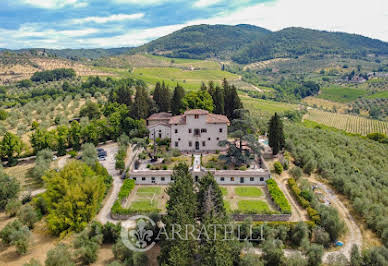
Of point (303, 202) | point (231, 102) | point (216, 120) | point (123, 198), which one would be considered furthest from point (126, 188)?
point (231, 102)

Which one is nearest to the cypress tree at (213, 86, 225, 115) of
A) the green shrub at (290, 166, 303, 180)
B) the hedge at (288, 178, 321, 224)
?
the green shrub at (290, 166, 303, 180)

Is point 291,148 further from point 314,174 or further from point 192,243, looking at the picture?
point 192,243

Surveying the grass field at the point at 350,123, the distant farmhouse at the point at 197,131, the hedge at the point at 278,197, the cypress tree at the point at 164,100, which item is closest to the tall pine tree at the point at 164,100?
the cypress tree at the point at 164,100

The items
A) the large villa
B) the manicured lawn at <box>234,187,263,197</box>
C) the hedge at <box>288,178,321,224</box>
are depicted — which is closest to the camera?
the hedge at <box>288,178,321,224</box>

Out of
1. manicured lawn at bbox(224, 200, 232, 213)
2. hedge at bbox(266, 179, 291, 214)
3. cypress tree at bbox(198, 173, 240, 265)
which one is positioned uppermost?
cypress tree at bbox(198, 173, 240, 265)

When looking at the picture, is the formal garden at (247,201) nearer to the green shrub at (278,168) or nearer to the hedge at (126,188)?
the green shrub at (278,168)

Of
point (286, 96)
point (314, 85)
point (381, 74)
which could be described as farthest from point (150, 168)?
point (381, 74)

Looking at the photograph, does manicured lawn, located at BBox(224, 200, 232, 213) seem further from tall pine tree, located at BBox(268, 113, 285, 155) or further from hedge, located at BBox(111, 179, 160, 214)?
tall pine tree, located at BBox(268, 113, 285, 155)
